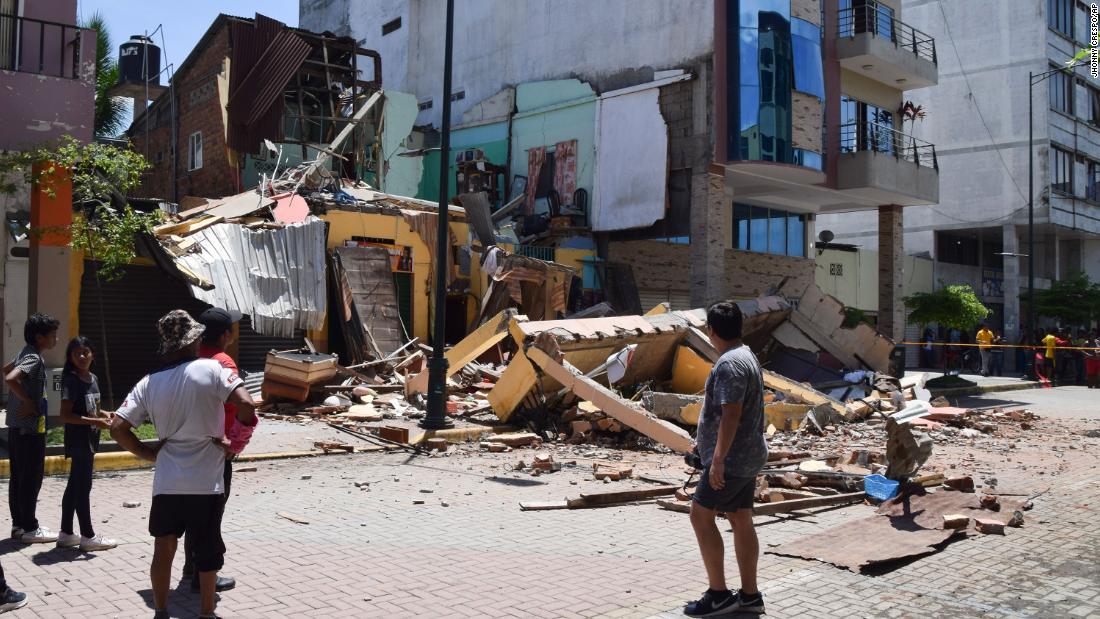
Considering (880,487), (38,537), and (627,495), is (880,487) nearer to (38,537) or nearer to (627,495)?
(627,495)

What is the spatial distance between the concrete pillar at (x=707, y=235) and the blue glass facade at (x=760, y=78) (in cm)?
91

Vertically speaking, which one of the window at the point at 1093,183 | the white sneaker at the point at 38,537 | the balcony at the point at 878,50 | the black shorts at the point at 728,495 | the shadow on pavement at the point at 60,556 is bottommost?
the shadow on pavement at the point at 60,556

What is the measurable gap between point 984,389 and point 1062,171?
20.1 meters

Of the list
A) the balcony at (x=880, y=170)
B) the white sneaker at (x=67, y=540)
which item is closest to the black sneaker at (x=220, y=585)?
the white sneaker at (x=67, y=540)

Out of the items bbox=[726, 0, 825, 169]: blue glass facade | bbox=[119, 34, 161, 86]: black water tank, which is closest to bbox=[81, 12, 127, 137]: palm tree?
bbox=[119, 34, 161, 86]: black water tank

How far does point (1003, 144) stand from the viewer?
38406 millimetres

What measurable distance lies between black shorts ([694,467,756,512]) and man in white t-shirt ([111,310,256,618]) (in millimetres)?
2538

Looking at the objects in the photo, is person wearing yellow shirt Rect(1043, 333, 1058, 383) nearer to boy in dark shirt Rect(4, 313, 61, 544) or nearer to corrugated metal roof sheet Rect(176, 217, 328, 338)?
corrugated metal roof sheet Rect(176, 217, 328, 338)

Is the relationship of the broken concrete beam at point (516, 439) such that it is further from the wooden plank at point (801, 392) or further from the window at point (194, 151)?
the window at point (194, 151)

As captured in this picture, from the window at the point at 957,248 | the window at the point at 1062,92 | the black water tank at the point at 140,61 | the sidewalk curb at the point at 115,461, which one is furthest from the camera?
the window at the point at 957,248

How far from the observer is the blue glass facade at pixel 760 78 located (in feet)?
71.8

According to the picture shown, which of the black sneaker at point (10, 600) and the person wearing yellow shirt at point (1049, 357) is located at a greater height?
the person wearing yellow shirt at point (1049, 357)

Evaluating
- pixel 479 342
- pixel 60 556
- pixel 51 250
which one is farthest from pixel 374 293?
pixel 60 556

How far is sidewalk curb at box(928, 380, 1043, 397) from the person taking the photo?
22781mm
